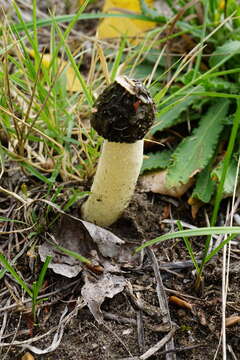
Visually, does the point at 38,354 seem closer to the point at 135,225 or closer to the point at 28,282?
the point at 28,282

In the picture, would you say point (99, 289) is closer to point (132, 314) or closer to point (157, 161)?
point (132, 314)

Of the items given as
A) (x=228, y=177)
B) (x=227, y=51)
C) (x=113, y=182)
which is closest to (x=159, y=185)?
(x=228, y=177)

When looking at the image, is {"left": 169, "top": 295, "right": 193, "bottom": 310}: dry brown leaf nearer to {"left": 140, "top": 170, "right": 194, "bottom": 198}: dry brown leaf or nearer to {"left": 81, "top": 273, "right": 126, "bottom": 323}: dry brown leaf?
{"left": 81, "top": 273, "right": 126, "bottom": 323}: dry brown leaf

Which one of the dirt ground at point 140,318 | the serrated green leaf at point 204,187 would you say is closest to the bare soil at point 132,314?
the dirt ground at point 140,318

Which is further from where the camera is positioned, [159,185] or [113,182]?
[159,185]

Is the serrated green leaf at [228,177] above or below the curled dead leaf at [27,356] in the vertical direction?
above

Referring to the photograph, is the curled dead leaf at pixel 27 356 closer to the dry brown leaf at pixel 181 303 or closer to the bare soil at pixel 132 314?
the bare soil at pixel 132 314

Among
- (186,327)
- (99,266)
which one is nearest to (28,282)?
(99,266)

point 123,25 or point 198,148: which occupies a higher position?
point 123,25
